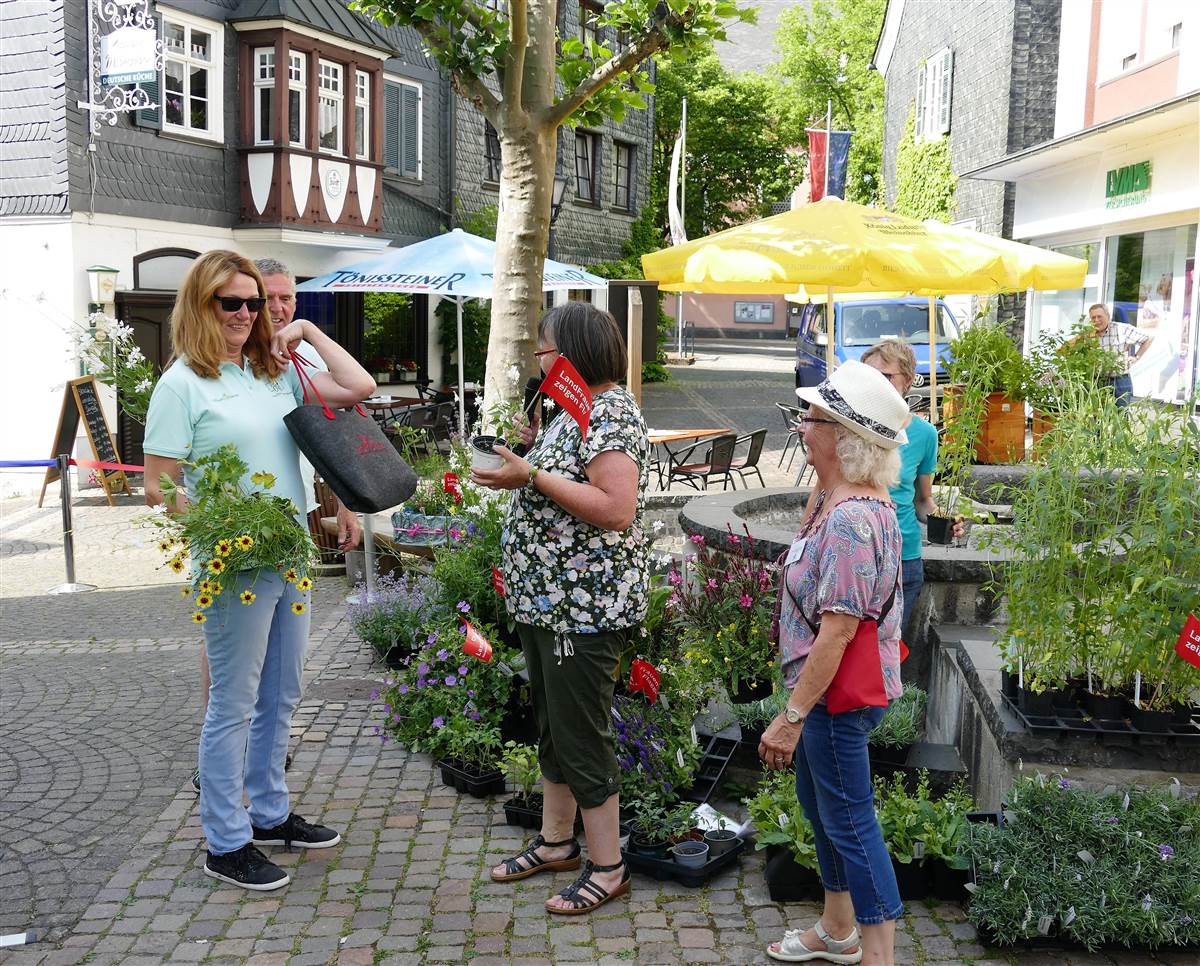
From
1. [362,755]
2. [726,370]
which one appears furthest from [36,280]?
[726,370]

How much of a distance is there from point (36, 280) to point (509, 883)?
41.9 ft

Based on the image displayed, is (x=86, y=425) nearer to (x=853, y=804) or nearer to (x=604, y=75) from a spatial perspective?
(x=604, y=75)

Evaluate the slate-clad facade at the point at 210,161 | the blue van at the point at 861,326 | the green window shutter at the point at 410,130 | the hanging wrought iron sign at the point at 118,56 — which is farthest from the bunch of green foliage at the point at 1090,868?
the green window shutter at the point at 410,130

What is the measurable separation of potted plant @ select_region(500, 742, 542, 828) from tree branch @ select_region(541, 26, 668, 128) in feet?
17.0

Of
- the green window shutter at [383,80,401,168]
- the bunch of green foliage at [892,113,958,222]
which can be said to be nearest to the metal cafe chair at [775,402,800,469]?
the green window shutter at [383,80,401,168]

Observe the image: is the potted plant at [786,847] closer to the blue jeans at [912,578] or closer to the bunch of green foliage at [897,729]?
the bunch of green foliage at [897,729]

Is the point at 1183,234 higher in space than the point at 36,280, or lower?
higher

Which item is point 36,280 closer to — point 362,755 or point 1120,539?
point 362,755

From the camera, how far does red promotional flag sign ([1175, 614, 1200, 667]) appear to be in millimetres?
3600

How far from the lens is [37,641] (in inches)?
296

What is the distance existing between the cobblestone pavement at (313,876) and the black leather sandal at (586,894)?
0.12ft

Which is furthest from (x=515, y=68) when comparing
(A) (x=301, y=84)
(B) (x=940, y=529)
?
(A) (x=301, y=84)

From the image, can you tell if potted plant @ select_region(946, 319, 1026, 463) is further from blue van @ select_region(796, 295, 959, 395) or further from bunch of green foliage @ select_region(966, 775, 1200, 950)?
bunch of green foliage @ select_region(966, 775, 1200, 950)

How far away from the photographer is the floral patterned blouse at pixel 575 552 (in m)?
3.70
